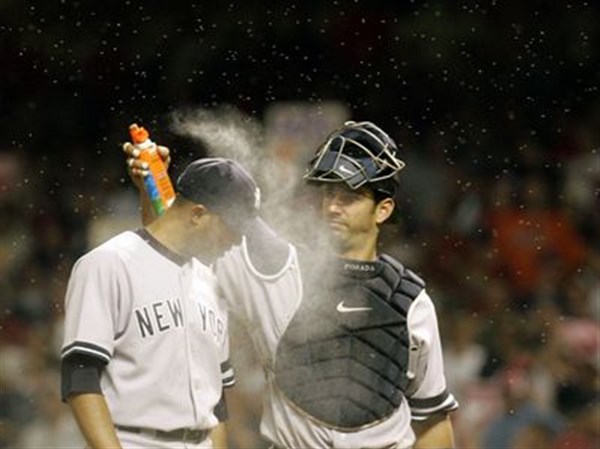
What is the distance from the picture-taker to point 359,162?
5723 mm

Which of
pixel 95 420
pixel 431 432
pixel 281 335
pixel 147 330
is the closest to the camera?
pixel 95 420

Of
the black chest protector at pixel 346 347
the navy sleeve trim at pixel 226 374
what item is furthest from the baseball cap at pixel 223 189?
the navy sleeve trim at pixel 226 374

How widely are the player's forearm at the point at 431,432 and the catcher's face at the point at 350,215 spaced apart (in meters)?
0.52

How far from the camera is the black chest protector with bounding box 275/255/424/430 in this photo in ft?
18.5

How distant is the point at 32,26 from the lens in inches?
483

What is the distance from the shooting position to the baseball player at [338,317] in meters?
5.66

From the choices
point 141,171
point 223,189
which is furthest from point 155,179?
point 223,189

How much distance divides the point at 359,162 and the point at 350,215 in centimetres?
14

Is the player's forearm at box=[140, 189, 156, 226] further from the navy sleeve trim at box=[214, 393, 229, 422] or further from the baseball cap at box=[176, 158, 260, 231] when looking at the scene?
the navy sleeve trim at box=[214, 393, 229, 422]

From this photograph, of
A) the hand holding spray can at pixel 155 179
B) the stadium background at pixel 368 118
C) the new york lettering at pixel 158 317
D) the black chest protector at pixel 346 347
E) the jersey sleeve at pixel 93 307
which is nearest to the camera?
the jersey sleeve at pixel 93 307

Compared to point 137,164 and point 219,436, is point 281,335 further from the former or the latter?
point 137,164

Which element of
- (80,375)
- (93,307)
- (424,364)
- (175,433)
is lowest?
(175,433)

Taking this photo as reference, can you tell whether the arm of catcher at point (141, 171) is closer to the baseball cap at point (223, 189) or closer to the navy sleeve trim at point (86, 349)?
the baseball cap at point (223, 189)

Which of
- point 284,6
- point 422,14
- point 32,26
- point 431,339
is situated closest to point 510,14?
point 422,14
